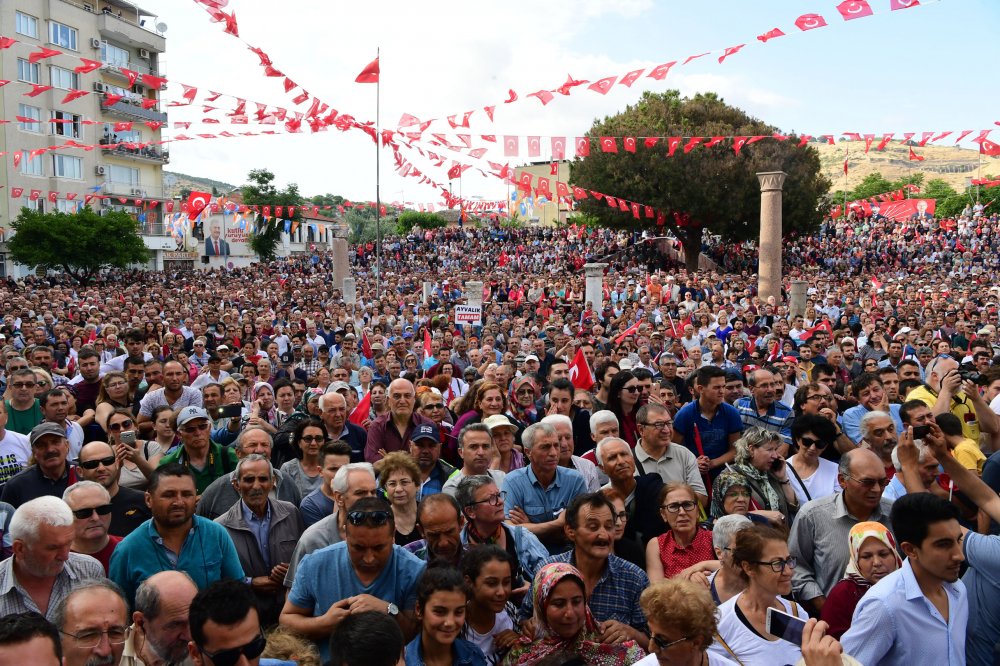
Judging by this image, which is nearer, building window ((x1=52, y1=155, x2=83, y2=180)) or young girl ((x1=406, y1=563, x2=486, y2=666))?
young girl ((x1=406, y1=563, x2=486, y2=666))

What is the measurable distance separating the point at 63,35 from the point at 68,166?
22.4 ft

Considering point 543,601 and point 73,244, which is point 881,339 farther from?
point 73,244

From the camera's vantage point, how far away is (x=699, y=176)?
37.7m

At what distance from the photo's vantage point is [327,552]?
3.63m

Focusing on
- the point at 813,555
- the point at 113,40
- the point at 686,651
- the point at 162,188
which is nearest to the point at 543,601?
the point at 686,651

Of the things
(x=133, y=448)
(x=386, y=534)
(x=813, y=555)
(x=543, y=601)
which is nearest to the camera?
(x=543, y=601)

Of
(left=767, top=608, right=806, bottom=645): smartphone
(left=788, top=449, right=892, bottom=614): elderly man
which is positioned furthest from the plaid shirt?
(left=788, top=449, right=892, bottom=614): elderly man

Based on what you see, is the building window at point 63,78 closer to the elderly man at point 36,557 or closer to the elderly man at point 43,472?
the elderly man at point 43,472

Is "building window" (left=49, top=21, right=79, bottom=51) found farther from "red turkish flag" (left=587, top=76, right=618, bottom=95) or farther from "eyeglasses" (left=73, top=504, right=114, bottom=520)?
"eyeglasses" (left=73, top=504, right=114, bottom=520)

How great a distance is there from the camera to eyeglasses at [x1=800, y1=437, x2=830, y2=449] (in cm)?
493

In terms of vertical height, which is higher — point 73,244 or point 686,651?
point 73,244

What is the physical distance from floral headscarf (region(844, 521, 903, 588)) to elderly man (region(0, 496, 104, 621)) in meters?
3.23

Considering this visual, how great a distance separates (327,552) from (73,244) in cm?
3899

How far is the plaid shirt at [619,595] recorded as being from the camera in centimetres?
371
